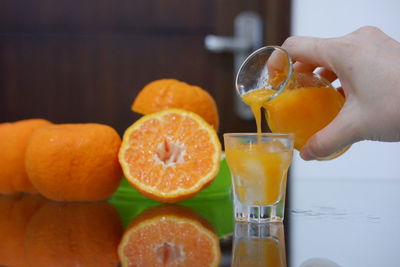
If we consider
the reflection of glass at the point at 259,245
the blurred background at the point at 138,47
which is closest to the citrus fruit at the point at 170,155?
the reflection of glass at the point at 259,245

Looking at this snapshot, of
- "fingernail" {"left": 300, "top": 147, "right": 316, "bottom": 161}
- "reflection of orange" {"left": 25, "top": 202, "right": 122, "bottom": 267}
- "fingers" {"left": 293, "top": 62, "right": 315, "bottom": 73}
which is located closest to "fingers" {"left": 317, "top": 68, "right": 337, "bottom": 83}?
"fingers" {"left": 293, "top": 62, "right": 315, "bottom": 73}

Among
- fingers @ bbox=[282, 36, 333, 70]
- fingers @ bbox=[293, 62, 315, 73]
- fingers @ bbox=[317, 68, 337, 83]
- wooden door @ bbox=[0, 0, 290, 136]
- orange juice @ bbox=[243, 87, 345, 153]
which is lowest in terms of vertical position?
wooden door @ bbox=[0, 0, 290, 136]

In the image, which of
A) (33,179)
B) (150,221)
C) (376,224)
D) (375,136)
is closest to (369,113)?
(375,136)

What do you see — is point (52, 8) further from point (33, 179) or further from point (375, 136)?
point (375, 136)

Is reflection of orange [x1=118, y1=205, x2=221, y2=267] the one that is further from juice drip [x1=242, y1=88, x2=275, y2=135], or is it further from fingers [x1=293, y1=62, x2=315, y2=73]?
fingers [x1=293, y1=62, x2=315, y2=73]

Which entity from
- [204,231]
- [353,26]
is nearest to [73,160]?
[204,231]

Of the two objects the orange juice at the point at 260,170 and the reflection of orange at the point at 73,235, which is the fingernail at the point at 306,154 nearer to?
the orange juice at the point at 260,170
